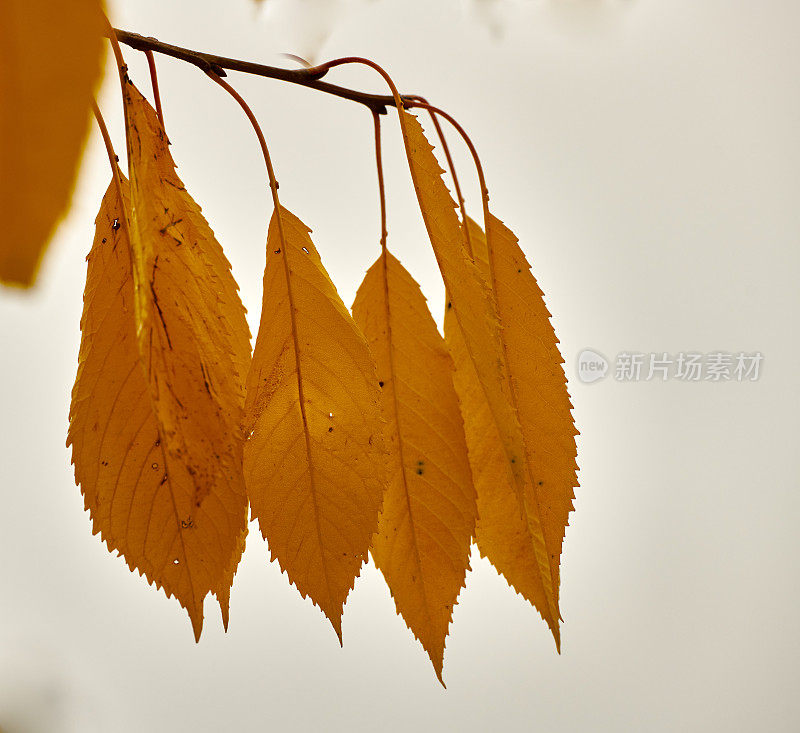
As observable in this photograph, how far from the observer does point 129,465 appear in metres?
0.09

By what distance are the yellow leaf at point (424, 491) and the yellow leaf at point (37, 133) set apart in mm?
94

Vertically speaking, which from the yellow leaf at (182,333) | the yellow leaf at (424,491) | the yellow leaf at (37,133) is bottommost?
the yellow leaf at (424,491)

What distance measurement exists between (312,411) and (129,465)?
0.09ft

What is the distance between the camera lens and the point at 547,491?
123 millimetres

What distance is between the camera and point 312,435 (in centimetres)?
10

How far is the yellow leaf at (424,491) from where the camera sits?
0.40 feet

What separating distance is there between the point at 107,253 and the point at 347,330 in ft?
A: 0.12

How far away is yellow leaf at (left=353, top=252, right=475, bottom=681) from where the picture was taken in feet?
0.40

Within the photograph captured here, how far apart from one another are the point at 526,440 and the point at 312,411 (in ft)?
0.13

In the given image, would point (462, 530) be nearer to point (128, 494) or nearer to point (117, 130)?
point (128, 494)

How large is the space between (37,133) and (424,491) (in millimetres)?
101

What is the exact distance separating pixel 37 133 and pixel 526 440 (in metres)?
0.10

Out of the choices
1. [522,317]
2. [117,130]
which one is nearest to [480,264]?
[522,317]

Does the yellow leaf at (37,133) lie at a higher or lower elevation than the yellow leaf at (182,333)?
higher
